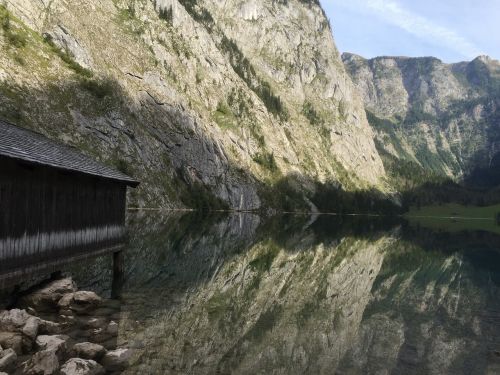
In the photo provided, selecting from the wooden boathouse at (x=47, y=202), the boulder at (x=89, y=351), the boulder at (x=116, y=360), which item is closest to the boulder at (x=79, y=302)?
the wooden boathouse at (x=47, y=202)

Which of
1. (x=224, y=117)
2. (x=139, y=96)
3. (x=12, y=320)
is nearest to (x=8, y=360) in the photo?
(x=12, y=320)

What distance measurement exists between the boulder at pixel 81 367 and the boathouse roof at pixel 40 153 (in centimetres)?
828

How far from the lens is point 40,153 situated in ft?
70.5

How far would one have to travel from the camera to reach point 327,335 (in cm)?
2444

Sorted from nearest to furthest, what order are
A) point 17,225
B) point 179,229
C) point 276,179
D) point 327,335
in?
1. point 17,225
2. point 327,335
3. point 179,229
4. point 276,179

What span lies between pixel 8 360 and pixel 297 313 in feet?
57.0

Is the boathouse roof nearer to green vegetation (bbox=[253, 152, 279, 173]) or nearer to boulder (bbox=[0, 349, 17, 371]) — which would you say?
boulder (bbox=[0, 349, 17, 371])

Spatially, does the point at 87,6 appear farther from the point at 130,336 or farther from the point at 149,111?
the point at 130,336

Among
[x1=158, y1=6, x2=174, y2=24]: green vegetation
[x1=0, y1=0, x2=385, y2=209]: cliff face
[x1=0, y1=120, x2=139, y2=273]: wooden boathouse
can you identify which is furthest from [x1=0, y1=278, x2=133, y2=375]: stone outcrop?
[x1=158, y1=6, x2=174, y2=24]: green vegetation

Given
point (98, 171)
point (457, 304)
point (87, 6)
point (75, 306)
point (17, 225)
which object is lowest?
point (457, 304)

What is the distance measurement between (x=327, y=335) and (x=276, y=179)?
160620mm

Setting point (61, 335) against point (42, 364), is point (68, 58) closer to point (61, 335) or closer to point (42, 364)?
point (61, 335)

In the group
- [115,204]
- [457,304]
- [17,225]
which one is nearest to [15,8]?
[115,204]

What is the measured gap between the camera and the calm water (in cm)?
1969
